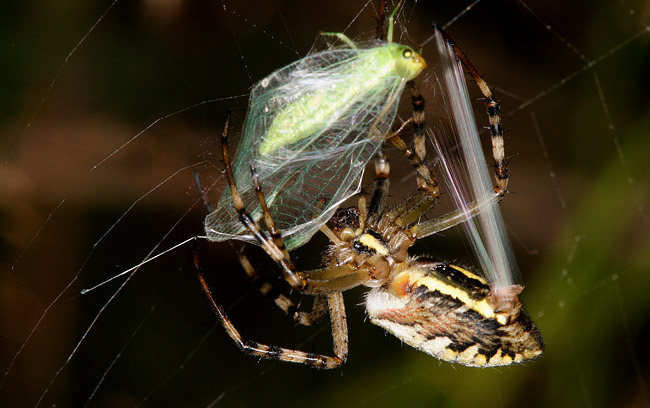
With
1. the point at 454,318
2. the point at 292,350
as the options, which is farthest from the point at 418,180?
the point at 292,350

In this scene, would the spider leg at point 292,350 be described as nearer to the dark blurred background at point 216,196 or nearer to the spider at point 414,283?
the spider at point 414,283

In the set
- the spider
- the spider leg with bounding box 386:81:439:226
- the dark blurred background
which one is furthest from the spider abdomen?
the dark blurred background

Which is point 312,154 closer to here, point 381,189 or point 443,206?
→ point 381,189

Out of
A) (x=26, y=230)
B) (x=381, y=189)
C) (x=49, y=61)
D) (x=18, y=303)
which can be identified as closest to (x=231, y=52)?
(x=49, y=61)

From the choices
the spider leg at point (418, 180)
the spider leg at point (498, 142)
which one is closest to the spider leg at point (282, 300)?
the spider leg at point (418, 180)

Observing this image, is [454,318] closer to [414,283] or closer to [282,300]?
→ [414,283]

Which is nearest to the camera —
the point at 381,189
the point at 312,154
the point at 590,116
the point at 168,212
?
the point at 312,154
